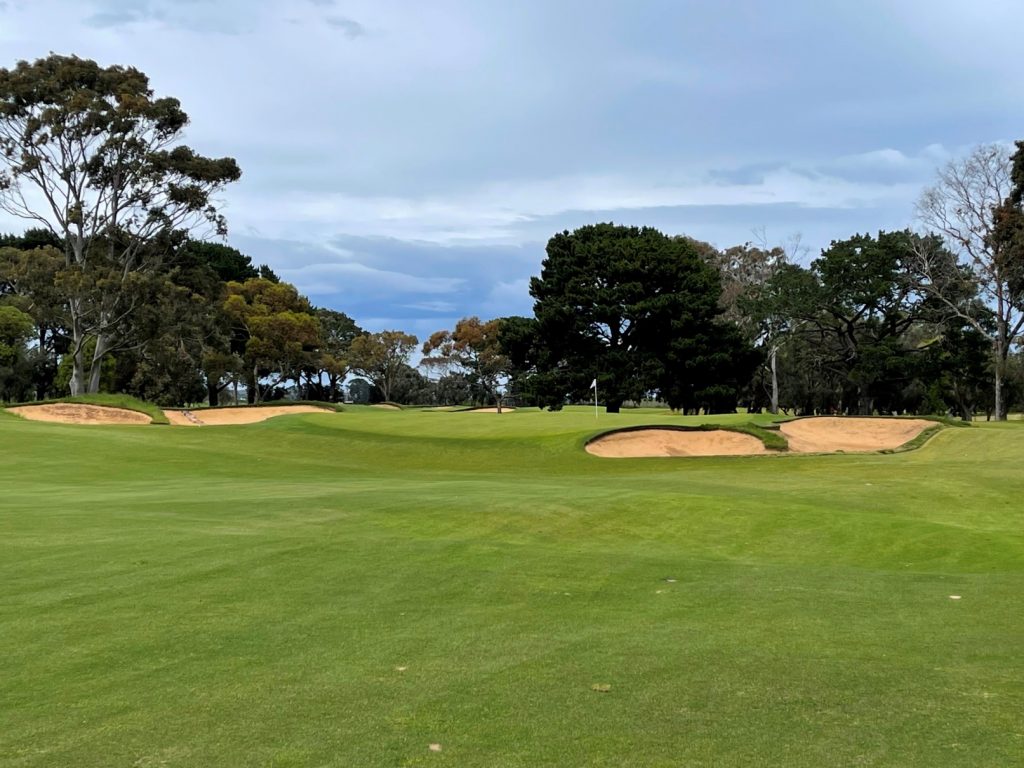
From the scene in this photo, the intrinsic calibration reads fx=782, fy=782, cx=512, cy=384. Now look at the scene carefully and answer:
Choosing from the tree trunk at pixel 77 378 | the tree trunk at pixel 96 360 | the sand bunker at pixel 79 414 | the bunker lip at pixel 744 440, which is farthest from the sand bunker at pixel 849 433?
the tree trunk at pixel 96 360

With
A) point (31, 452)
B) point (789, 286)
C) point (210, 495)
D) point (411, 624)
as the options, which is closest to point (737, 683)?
point (411, 624)

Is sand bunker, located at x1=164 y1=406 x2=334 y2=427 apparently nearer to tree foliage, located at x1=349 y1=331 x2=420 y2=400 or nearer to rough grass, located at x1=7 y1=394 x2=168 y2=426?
rough grass, located at x1=7 y1=394 x2=168 y2=426

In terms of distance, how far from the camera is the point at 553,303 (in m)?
59.0

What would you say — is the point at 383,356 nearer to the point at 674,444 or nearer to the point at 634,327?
the point at 634,327

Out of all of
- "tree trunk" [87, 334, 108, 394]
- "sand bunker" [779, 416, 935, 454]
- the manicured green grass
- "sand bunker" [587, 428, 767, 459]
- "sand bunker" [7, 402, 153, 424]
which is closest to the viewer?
the manicured green grass

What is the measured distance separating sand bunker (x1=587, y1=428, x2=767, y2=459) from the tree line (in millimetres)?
24868

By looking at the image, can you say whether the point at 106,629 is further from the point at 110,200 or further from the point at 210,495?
the point at 110,200

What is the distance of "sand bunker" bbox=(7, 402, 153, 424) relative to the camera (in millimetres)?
40406

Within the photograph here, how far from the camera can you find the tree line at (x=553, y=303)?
153 feet

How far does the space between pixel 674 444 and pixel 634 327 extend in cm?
2917

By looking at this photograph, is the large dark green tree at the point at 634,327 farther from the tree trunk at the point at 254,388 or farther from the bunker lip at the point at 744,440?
the tree trunk at the point at 254,388

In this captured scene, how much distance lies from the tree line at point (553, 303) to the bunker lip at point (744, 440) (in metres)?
20.9

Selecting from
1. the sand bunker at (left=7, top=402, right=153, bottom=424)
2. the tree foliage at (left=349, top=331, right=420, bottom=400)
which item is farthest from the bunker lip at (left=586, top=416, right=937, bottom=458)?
the tree foliage at (left=349, top=331, right=420, bottom=400)

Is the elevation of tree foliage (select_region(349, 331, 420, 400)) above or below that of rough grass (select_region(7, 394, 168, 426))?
above
